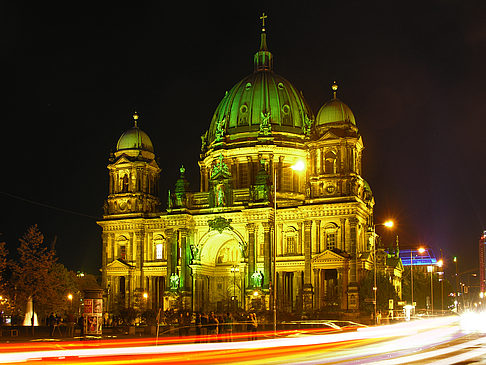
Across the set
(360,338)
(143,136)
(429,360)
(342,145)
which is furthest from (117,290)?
(429,360)

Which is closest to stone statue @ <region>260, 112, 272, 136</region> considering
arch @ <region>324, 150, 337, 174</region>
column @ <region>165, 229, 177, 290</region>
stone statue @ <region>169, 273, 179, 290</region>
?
arch @ <region>324, 150, 337, 174</region>

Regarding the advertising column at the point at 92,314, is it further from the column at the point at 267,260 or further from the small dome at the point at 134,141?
the small dome at the point at 134,141

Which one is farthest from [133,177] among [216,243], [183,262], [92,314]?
[92,314]

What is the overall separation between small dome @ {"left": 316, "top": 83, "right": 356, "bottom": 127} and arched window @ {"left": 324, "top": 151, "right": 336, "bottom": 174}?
13.9 ft

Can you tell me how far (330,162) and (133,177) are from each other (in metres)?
29.8

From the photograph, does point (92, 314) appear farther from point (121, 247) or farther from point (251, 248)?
point (121, 247)

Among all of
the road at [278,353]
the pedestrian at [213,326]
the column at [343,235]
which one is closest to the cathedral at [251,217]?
the column at [343,235]

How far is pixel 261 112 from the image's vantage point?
106938mm

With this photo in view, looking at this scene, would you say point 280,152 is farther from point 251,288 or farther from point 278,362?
point 278,362

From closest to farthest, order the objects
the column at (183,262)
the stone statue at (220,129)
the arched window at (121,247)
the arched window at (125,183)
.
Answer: the column at (183,262), the arched window at (121,247), the arched window at (125,183), the stone statue at (220,129)

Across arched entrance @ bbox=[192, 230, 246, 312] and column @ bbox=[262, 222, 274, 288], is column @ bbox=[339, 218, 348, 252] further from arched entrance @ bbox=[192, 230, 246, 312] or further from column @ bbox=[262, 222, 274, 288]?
arched entrance @ bbox=[192, 230, 246, 312]

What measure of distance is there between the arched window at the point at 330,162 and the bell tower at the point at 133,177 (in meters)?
27.3

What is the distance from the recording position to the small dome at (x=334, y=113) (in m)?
91.4

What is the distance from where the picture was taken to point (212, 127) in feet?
373
